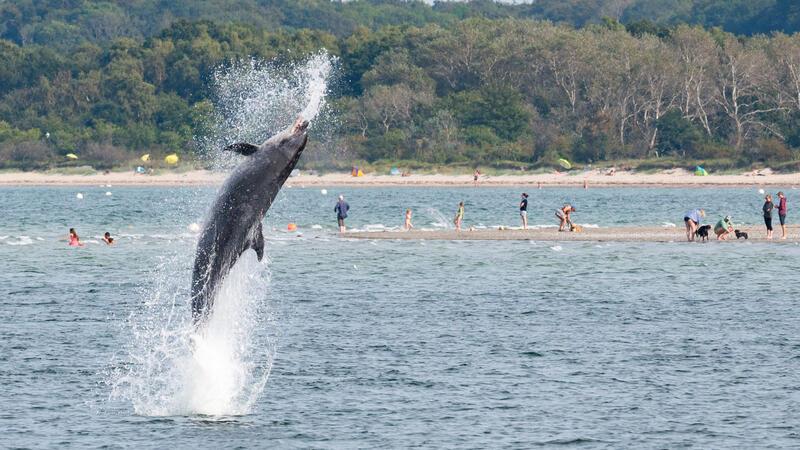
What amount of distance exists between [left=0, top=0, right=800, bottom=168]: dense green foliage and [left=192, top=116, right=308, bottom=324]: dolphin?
114301mm

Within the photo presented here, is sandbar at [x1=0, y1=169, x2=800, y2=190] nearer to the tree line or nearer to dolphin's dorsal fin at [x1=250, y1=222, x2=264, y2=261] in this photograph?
the tree line

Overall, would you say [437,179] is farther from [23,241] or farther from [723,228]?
[723,228]

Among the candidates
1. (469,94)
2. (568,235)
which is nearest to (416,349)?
(568,235)

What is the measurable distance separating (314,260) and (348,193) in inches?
2926

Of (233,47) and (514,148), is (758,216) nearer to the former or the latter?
(514,148)

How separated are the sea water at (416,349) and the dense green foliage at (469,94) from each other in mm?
79380

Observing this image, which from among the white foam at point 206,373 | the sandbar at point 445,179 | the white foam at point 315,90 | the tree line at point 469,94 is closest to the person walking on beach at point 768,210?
the white foam at point 206,373

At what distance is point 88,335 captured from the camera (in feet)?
115

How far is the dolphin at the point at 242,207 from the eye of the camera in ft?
63.9

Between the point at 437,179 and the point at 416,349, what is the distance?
106607 mm

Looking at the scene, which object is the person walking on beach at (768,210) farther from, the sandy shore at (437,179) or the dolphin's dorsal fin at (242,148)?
the sandy shore at (437,179)

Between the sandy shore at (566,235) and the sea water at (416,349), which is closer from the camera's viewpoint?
the sea water at (416,349)

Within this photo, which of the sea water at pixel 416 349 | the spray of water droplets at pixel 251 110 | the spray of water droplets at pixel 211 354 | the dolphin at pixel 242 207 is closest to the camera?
the dolphin at pixel 242 207

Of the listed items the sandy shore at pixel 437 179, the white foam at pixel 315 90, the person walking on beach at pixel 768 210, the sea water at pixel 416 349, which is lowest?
the sandy shore at pixel 437 179
